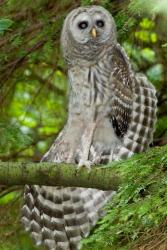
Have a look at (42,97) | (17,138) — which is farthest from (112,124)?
(17,138)

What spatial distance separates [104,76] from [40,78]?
501 millimetres

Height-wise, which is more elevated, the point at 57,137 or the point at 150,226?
the point at 150,226

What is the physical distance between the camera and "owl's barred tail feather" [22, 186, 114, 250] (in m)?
4.82

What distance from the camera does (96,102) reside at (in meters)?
5.16

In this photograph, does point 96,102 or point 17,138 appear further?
point 96,102

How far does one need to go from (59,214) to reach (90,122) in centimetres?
73

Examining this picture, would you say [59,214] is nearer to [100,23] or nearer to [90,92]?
[90,92]

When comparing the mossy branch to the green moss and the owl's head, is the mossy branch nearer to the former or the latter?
the green moss

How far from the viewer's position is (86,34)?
543 cm

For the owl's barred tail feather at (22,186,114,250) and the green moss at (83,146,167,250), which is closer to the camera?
the green moss at (83,146,167,250)

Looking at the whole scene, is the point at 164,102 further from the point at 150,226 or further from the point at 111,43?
the point at 150,226

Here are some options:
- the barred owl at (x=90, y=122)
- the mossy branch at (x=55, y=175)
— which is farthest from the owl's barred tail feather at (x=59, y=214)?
the mossy branch at (x=55, y=175)

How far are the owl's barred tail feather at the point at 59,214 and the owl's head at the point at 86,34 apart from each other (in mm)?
1108

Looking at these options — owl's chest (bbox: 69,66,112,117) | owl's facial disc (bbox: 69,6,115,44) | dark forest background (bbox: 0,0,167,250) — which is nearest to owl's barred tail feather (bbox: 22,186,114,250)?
dark forest background (bbox: 0,0,167,250)
